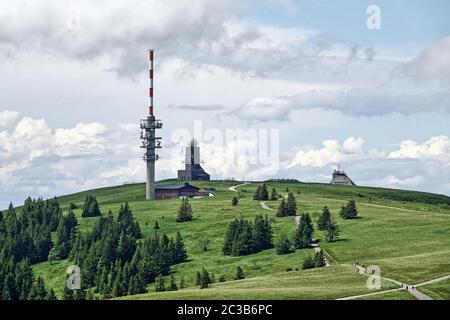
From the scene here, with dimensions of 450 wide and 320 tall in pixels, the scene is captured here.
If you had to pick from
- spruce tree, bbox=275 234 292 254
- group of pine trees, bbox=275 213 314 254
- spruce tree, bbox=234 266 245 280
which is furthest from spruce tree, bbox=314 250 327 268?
group of pine trees, bbox=275 213 314 254

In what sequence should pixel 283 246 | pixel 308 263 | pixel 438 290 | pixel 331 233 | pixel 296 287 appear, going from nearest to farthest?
pixel 438 290, pixel 296 287, pixel 308 263, pixel 283 246, pixel 331 233

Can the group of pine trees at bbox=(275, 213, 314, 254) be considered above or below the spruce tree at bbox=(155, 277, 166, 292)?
above

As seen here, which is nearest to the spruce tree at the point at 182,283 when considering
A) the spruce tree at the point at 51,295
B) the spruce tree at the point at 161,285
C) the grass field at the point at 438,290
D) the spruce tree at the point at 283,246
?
the spruce tree at the point at 161,285

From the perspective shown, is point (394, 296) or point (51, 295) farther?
point (51, 295)

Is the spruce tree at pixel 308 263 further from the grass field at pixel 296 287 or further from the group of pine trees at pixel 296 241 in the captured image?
the group of pine trees at pixel 296 241

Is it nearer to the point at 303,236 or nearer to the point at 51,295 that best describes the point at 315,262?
the point at 303,236

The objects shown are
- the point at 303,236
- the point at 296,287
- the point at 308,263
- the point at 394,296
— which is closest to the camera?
the point at 394,296

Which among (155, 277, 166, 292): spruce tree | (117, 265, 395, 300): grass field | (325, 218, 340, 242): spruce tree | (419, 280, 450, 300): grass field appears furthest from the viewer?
(325, 218, 340, 242): spruce tree

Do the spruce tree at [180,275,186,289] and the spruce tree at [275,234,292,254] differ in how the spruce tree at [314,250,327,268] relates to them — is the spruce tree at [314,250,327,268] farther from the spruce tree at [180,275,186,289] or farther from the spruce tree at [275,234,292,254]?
the spruce tree at [180,275,186,289]

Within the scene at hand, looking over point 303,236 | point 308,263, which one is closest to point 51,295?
point 308,263
